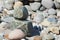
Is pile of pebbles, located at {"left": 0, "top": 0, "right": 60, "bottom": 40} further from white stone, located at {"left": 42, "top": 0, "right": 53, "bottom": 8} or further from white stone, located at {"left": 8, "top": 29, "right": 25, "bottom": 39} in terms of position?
white stone, located at {"left": 8, "top": 29, "right": 25, "bottom": 39}

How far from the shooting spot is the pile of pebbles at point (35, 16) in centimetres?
503

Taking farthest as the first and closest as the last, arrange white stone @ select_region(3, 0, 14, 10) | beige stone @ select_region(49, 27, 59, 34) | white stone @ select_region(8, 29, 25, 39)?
white stone @ select_region(3, 0, 14, 10)
beige stone @ select_region(49, 27, 59, 34)
white stone @ select_region(8, 29, 25, 39)

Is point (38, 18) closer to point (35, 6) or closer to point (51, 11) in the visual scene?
point (51, 11)

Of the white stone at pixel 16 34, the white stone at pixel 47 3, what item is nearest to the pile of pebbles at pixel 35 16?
the white stone at pixel 47 3

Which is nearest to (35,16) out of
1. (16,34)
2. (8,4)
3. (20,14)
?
(8,4)

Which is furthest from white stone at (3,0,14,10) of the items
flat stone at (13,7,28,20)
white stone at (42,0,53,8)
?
flat stone at (13,7,28,20)

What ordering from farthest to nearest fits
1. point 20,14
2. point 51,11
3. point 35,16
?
point 51,11, point 35,16, point 20,14

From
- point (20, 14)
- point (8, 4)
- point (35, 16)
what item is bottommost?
point (35, 16)

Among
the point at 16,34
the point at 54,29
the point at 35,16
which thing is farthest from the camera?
the point at 35,16

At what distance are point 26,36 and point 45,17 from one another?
1478mm

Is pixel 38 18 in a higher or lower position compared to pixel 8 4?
lower

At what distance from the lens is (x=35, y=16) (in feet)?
20.6

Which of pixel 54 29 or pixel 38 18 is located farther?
pixel 38 18

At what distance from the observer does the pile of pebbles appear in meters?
5.03
